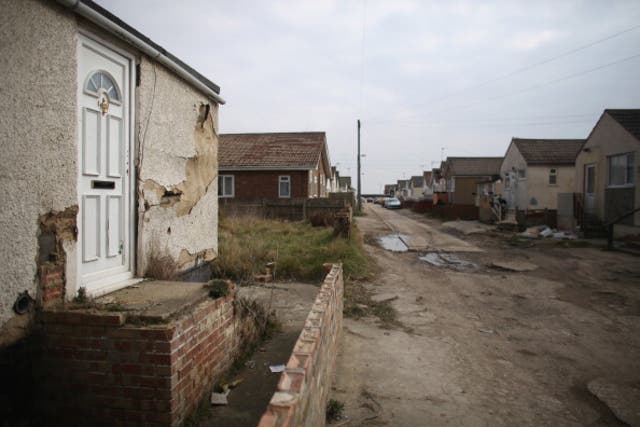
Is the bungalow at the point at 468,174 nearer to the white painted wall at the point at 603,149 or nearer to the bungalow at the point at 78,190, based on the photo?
the white painted wall at the point at 603,149

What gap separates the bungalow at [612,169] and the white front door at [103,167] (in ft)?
53.3

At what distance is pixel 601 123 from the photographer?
17.6 meters

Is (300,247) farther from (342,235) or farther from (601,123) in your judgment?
(601,123)

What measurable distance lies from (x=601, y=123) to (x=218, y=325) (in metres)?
19.3

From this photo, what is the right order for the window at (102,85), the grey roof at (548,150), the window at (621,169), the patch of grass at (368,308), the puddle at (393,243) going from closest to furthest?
the window at (102,85), the patch of grass at (368,308), the puddle at (393,243), the window at (621,169), the grey roof at (548,150)

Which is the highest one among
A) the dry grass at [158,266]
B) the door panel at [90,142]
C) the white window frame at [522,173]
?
the white window frame at [522,173]

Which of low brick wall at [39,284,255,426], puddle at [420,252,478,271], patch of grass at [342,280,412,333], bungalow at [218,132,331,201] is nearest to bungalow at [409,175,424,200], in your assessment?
bungalow at [218,132,331,201]

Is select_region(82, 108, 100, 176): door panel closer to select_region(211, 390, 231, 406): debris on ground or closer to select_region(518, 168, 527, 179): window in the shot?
select_region(211, 390, 231, 406): debris on ground

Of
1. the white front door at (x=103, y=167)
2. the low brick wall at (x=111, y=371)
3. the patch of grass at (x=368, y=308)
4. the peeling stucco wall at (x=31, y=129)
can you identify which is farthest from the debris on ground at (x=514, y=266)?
the peeling stucco wall at (x=31, y=129)

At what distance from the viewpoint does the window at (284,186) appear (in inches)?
944

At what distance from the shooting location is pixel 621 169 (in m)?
16.3

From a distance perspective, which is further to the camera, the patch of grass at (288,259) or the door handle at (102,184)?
the patch of grass at (288,259)

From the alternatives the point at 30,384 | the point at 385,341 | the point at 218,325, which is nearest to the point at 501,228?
the point at 385,341

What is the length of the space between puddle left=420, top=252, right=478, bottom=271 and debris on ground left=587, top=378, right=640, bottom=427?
6.56 metres
